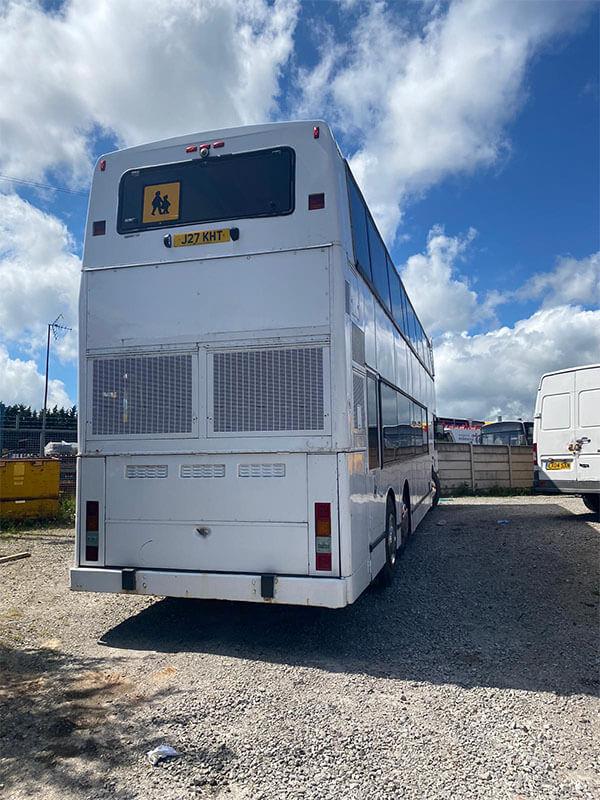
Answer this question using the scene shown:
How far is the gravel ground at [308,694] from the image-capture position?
3158 mm

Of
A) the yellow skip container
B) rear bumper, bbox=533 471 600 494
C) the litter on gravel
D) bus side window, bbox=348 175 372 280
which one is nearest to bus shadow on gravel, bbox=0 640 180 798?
the litter on gravel

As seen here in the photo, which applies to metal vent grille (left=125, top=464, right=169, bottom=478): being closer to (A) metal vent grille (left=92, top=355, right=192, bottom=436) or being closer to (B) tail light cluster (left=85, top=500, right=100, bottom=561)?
(A) metal vent grille (left=92, top=355, right=192, bottom=436)

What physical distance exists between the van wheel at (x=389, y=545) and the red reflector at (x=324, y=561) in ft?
6.55

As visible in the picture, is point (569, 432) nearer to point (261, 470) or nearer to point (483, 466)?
point (483, 466)

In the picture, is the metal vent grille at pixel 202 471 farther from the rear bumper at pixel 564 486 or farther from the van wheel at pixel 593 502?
the van wheel at pixel 593 502

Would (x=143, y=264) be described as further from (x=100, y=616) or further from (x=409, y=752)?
(x=409, y=752)

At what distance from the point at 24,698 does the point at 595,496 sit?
1263cm

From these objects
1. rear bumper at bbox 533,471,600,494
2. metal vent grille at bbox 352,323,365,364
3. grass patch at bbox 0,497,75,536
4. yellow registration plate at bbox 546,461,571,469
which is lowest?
grass patch at bbox 0,497,75,536

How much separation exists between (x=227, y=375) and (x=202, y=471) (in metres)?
0.90

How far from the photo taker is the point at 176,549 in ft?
17.5

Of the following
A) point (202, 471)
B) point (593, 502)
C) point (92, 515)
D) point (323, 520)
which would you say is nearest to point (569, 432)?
point (593, 502)

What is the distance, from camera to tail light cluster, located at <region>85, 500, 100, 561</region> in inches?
219

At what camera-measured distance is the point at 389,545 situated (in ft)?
23.1

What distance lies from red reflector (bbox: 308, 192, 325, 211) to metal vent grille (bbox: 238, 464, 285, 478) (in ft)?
7.61
